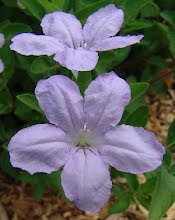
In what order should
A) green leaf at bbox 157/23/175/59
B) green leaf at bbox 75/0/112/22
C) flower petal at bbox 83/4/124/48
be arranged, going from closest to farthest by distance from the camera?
flower petal at bbox 83/4/124/48 → green leaf at bbox 75/0/112/22 → green leaf at bbox 157/23/175/59

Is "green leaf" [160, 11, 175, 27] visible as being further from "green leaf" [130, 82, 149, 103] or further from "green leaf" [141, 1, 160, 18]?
"green leaf" [130, 82, 149, 103]

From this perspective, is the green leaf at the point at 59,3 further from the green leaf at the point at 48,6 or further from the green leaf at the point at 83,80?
the green leaf at the point at 83,80

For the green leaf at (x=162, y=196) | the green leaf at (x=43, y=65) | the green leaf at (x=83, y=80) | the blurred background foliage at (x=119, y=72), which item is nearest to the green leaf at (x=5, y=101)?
the blurred background foliage at (x=119, y=72)

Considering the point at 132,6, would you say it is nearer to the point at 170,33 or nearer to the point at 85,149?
the point at 170,33

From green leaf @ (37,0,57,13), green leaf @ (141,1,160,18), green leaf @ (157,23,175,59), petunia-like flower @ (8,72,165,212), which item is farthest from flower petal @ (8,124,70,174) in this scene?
green leaf @ (141,1,160,18)

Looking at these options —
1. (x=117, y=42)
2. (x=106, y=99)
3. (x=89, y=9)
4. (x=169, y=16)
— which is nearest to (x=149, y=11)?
(x=169, y=16)

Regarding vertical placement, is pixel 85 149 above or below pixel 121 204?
above
